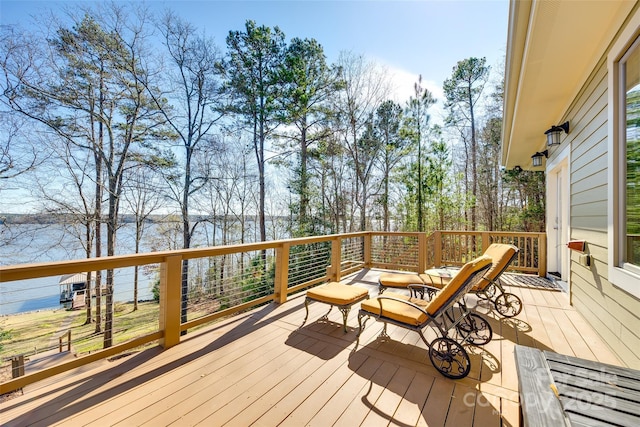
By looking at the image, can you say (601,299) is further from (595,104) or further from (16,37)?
(16,37)

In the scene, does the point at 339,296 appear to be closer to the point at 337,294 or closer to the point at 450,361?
the point at 337,294

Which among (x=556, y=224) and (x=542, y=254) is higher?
(x=556, y=224)

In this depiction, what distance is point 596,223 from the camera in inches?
109

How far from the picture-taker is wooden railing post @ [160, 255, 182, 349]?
8.81 ft

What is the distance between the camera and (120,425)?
5.59 ft

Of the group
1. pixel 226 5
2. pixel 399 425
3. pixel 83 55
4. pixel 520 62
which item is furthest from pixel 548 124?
pixel 83 55

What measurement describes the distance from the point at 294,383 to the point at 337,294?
124 cm

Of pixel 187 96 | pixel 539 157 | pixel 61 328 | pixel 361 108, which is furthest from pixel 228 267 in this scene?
pixel 361 108

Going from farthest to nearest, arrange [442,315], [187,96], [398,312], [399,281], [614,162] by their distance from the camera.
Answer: [187,96] < [399,281] < [398,312] < [442,315] < [614,162]

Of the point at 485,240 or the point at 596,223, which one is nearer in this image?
the point at 596,223

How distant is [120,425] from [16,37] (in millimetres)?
11490

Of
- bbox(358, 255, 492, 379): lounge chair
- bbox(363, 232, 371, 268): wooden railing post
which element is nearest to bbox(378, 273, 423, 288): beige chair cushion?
bbox(358, 255, 492, 379): lounge chair

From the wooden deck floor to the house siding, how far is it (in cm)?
31

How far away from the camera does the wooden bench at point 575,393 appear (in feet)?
3.74
